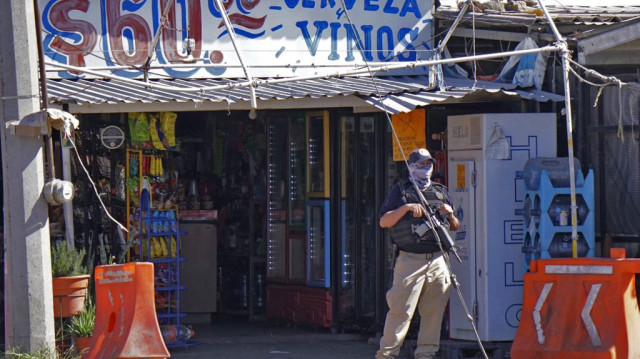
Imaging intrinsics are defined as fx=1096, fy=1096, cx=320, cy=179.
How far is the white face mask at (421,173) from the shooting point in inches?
381

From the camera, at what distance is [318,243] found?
490 inches

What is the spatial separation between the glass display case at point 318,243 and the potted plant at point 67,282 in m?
2.81

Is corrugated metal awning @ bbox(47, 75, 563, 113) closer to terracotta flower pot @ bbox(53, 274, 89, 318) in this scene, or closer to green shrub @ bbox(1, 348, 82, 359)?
terracotta flower pot @ bbox(53, 274, 89, 318)

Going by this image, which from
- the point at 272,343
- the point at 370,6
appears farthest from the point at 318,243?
the point at 370,6

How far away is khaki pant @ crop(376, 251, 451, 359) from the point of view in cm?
957

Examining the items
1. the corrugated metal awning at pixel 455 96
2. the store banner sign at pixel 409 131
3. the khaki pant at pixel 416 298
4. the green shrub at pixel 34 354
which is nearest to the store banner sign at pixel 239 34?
the store banner sign at pixel 409 131

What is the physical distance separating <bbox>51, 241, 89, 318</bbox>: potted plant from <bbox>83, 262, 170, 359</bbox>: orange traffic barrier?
0.89 meters

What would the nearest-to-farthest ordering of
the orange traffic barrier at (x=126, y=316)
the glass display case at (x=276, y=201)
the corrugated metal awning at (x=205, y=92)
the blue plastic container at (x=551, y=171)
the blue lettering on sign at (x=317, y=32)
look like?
the orange traffic barrier at (x=126, y=316) < the blue plastic container at (x=551, y=171) < the corrugated metal awning at (x=205, y=92) < the blue lettering on sign at (x=317, y=32) < the glass display case at (x=276, y=201)

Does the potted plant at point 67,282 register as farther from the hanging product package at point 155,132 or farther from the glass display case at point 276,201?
the glass display case at point 276,201

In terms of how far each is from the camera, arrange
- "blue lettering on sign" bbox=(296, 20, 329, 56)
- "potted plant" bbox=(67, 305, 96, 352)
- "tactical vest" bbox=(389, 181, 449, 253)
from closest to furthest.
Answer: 1. "tactical vest" bbox=(389, 181, 449, 253)
2. "potted plant" bbox=(67, 305, 96, 352)
3. "blue lettering on sign" bbox=(296, 20, 329, 56)

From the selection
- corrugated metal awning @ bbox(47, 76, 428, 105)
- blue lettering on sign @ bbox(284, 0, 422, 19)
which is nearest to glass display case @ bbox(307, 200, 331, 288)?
corrugated metal awning @ bbox(47, 76, 428, 105)

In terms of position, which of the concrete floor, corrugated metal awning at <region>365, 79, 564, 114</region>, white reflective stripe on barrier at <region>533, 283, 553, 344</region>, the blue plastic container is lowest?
the concrete floor

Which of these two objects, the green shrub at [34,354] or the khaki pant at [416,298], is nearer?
the green shrub at [34,354]

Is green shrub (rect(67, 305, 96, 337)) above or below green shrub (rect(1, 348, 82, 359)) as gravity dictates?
below
